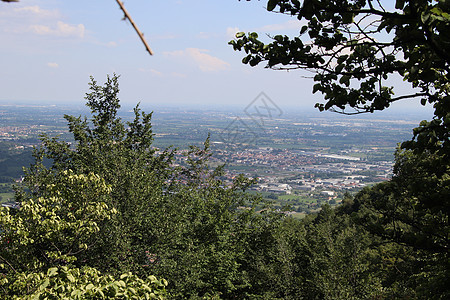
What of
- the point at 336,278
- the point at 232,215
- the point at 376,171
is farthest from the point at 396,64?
the point at 376,171

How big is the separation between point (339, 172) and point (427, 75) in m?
138

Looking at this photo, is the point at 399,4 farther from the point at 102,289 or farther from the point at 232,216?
the point at 232,216

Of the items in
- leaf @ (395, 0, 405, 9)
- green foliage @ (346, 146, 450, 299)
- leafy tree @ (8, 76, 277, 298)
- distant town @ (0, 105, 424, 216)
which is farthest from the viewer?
distant town @ (0, 105, 424, 216)

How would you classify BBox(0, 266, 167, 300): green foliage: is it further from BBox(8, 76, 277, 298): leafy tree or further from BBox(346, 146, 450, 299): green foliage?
BBox(8, 76, 277, 298): leafy tree

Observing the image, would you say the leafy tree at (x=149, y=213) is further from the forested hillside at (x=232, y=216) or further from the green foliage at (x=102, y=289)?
the green foliage at (x=102, y=289)

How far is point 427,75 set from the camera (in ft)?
13.4

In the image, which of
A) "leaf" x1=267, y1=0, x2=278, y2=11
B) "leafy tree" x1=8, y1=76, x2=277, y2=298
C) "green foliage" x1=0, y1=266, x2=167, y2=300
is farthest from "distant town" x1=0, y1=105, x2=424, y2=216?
"leaf" x1=267, y1=0, x2=278, y2=11

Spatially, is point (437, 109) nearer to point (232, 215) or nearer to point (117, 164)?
point (117, 164)

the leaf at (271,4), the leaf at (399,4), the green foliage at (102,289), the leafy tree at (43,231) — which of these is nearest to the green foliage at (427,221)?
the leaf at (399,4)

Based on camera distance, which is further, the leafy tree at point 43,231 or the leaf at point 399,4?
the leafy tree at point 43,231

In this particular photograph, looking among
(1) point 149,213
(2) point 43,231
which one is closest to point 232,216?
(1) point 149,213

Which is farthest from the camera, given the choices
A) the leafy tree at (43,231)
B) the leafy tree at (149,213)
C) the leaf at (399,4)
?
the leafy tree at (149,213)

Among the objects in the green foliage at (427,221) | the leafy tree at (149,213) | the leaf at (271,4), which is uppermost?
the leaf at (271,4)

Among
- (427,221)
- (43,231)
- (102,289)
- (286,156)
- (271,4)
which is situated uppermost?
(271,4)
